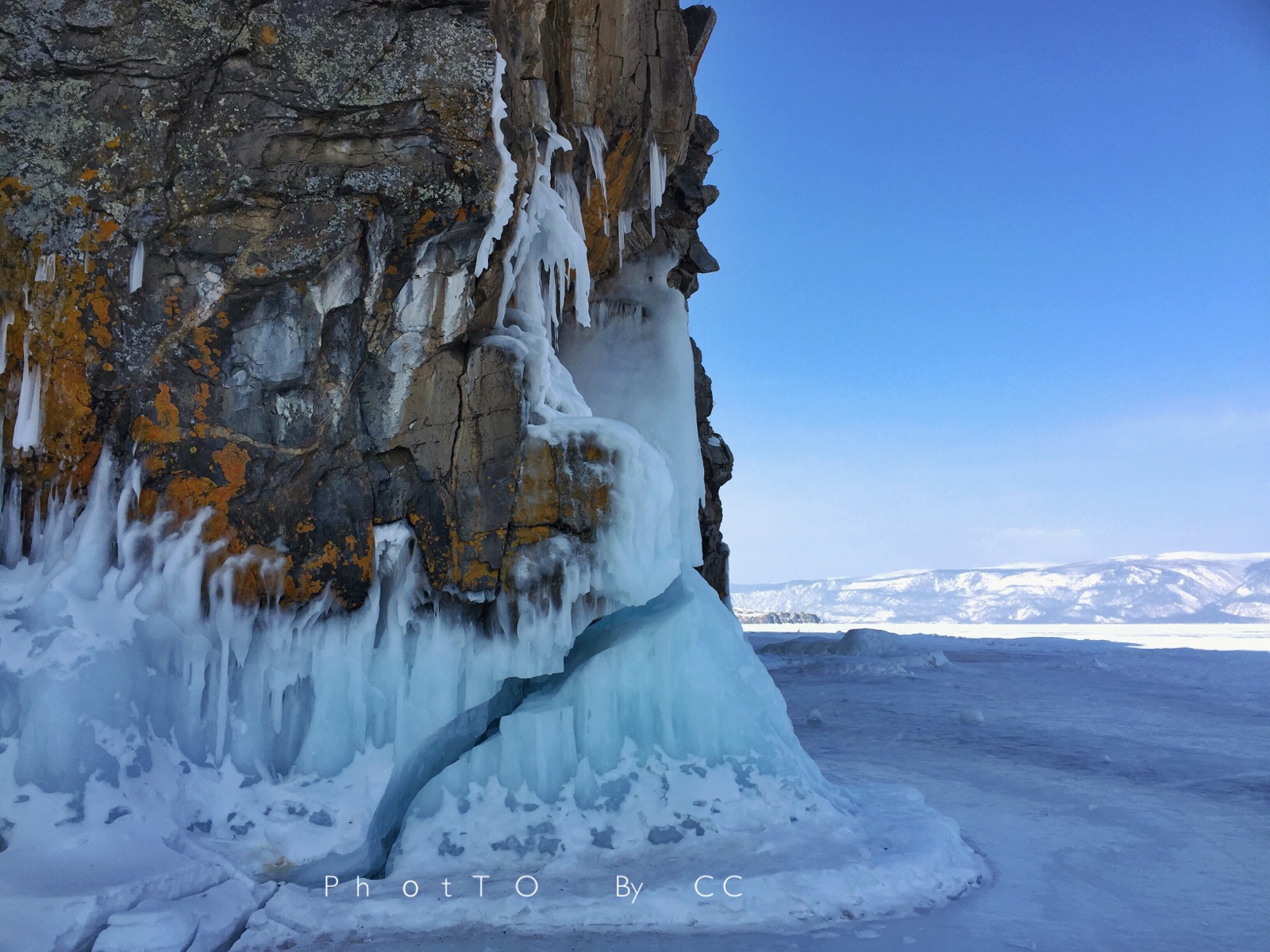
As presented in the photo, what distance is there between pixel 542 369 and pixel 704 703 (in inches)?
113

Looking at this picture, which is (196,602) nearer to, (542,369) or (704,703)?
(542,369)

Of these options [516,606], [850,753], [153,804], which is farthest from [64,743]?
[850,753]

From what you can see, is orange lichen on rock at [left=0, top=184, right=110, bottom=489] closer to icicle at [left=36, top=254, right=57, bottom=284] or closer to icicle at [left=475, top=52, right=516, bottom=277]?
icicle at [left=36, top=254, right=57, bottom=284]

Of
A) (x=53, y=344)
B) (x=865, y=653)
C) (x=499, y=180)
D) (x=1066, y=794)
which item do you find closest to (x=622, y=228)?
(x=499, y=180)

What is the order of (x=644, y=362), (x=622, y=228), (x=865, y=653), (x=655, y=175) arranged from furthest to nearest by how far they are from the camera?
(x=865, y=653) → (x=644, y=362) → (x=622, y=228) → (x=655, y=175)

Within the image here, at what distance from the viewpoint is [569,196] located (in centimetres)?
841

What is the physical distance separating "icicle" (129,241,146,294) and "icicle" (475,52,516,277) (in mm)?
2315

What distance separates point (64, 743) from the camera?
5324 mm

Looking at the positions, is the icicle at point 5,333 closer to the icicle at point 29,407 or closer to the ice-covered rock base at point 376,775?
the icicle at point 29,407

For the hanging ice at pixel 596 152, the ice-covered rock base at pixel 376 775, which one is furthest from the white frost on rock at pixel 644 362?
the ice-covered rock base at pixel 376 775

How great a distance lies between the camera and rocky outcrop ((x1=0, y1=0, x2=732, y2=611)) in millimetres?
6082

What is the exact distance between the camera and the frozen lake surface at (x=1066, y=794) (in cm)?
502

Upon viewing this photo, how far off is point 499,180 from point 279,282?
1775mm

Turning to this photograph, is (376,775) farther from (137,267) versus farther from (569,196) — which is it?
(569,196)
